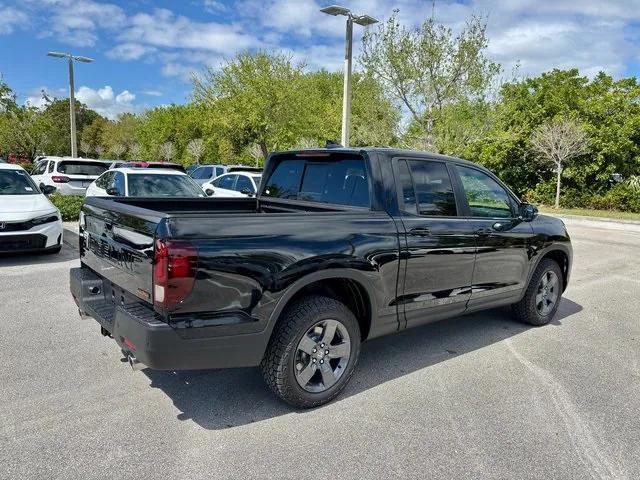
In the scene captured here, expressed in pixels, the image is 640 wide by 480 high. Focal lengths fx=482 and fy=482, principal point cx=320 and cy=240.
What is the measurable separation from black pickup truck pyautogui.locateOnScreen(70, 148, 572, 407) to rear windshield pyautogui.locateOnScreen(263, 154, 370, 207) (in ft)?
0.04

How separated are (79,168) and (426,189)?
538 inches

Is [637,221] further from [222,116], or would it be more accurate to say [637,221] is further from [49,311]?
[222,116]

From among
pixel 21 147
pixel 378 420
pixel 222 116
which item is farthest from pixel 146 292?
pixel 21 147

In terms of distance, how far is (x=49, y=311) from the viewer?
522 centimetres

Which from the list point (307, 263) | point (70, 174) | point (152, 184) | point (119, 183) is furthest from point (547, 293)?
point (70, 174)

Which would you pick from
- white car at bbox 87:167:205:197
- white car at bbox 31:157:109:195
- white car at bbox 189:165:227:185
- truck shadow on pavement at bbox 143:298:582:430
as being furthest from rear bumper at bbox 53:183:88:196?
truck shadow on pavement at bbox 143:298:582:430

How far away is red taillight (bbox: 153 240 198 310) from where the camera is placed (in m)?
2.64

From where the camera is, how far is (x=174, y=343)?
2713mm

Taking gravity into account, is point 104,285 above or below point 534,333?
above

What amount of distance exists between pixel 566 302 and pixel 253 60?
25.1 metres

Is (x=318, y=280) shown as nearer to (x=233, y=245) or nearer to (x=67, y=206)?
(x=233, y=245)

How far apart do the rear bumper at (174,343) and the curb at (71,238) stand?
6775 mm

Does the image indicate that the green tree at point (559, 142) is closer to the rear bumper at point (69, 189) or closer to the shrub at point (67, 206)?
the rear bumper at point (69, 189)

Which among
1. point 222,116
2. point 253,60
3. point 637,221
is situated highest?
point 253,60
